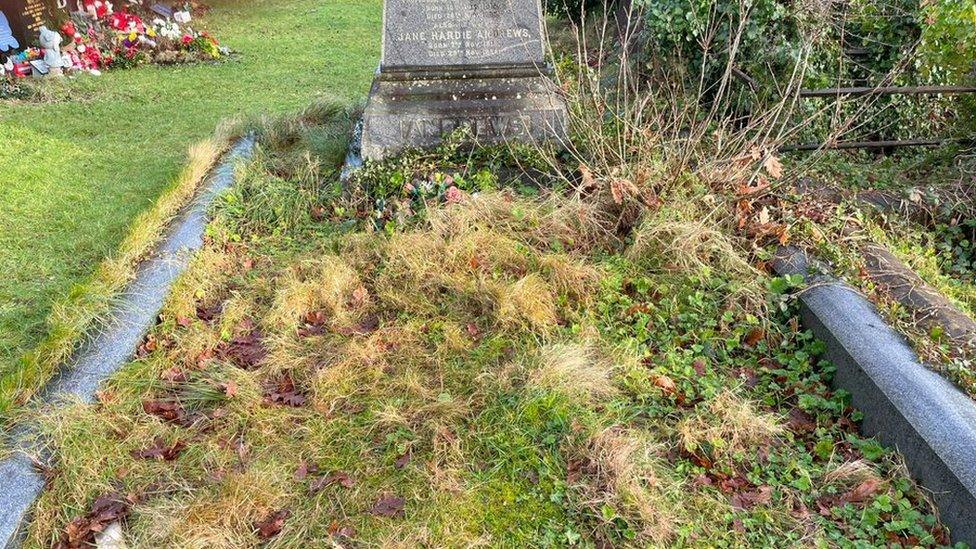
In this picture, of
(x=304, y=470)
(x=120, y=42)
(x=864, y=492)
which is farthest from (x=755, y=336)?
(x=120, y=42)

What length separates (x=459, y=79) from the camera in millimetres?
5371

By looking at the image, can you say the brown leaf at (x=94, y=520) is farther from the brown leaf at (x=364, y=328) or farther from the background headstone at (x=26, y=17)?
the background headstone at (x=26, y=17)

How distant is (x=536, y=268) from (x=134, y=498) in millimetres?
2342

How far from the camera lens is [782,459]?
2865 mm

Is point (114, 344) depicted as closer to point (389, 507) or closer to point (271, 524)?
point (271, 524)

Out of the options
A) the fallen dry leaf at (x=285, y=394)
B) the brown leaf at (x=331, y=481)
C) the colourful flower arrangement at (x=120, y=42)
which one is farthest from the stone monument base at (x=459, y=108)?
the colourful flower arrangement at (x=120, y=42)

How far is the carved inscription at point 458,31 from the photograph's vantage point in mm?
5305

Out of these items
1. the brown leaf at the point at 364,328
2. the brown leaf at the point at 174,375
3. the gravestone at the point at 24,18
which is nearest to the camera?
the brown leaf at the point at 174,375

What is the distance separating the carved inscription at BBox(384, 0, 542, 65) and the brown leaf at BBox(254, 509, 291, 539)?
3.74m

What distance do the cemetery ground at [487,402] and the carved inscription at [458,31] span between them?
1.35m

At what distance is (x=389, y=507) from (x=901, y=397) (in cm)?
214

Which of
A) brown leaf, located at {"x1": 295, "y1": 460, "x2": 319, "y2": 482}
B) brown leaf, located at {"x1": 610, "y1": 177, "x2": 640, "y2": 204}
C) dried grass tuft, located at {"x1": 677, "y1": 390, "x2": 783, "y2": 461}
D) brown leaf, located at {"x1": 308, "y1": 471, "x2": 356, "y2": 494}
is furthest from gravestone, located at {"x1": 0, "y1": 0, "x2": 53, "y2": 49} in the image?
dried grass tuft, located at {"x1": 677, "y1": 390, "x2": 783, "y2": 461}

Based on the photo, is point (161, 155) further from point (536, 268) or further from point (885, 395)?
point (885, 395)

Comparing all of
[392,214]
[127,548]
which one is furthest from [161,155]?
[127,548]
